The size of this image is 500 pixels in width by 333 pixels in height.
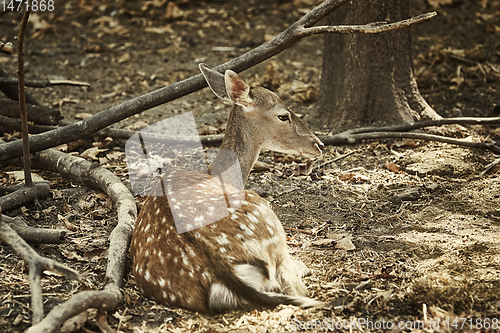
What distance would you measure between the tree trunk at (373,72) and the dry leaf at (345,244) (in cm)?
217

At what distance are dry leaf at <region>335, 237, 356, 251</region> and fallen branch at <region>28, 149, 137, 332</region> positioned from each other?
152 centimetres

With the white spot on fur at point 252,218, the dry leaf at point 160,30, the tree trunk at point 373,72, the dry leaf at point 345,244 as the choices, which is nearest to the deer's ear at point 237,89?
Result: the white spot on fur at point 252,218

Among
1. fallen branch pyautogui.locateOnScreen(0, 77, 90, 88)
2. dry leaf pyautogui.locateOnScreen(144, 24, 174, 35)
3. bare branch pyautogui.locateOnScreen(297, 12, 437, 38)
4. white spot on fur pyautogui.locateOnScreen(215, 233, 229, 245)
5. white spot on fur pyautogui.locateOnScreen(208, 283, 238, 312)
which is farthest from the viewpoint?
dry leaf pyautogui.locateOnScreen(144, 24, 174, 35)

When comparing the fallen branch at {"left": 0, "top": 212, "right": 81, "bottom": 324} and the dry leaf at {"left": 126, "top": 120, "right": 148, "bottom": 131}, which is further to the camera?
the dry leaf at {"left": 126, "top": 120, "right": 148, "bottom": 131}

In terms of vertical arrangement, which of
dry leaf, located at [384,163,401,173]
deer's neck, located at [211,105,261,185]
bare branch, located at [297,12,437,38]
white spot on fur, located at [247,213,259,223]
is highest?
bare branch, located at [297,12,437,38]

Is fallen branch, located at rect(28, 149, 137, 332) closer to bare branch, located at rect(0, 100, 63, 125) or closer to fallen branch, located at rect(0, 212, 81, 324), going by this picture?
fallen branch, located at rect(0, 212, 81, 324)

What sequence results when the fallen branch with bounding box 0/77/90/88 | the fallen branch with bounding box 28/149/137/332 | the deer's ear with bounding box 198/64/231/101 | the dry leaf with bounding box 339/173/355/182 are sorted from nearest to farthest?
the fallen branch with bounding box 28/149/137/332 → the deer's ear with bounding box 198/64/231/101 → the fallen branch with bounding box 0/77/90/88 → the dry leaf with bounding box 339/173/355/182

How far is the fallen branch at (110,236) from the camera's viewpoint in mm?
2219

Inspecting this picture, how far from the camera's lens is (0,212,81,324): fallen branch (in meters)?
2.22

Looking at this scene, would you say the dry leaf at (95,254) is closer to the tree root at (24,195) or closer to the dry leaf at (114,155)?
the tree root at (24,195)

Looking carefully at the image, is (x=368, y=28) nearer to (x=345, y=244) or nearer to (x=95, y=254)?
(x=345, y=244)

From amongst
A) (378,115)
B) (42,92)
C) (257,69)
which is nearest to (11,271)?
(378,115)

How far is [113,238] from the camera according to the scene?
317 cm

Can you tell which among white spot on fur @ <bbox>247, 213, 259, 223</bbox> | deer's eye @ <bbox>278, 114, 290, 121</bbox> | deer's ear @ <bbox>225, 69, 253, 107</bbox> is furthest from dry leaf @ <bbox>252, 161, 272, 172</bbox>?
white spot on fur @ <bbox>247, 213, 259, 223</bbox>
